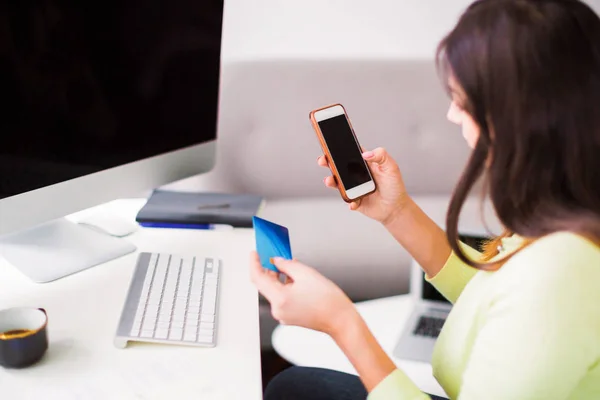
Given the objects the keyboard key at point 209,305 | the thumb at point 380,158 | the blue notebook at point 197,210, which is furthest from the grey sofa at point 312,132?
the keyboard key at point 209,305

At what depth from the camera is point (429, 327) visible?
3.99ft

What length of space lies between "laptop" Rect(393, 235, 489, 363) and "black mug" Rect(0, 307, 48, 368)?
64 cm

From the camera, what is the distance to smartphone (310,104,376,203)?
1.00 m

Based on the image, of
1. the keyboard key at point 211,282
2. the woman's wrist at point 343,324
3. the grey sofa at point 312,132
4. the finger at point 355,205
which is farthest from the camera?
the grey sofa at point 312,132

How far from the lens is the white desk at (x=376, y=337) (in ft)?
3.57

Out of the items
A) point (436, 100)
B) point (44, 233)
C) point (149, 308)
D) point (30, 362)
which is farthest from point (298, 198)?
point (30, 362)

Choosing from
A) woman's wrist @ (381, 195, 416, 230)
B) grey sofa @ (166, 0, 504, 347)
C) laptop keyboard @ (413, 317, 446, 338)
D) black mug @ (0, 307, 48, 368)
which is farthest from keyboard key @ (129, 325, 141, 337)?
grey sofa @ (166, 0, 504, 347)

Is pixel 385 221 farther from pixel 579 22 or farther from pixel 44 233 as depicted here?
pixel 44 233

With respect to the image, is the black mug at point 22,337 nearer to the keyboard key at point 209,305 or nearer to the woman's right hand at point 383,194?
the keyboard key at point 209,305

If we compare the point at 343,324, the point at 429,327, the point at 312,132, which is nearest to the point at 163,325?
the point at 343,324

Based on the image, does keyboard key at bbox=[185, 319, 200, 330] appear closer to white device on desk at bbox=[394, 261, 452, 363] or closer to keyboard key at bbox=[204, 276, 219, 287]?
keyboard key at bbox=[204, 276, 219, 287]

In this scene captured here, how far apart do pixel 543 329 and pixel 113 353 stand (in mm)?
533

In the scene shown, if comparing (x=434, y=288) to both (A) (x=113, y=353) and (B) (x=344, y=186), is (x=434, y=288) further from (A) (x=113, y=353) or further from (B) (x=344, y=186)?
(A) (x=113, y=353)

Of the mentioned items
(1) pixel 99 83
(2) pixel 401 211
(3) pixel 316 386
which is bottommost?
(3) pixel 316 386
